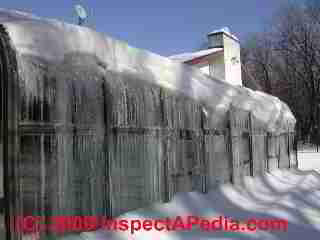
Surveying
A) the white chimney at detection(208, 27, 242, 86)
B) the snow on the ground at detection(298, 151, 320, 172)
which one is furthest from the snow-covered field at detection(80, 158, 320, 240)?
the white chimney at detection(208, 27, 242, 86)

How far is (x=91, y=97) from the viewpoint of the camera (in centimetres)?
439

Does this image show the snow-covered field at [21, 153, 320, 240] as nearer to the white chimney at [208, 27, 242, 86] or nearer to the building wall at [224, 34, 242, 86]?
the white chimney at [208, 27, 242, 86]

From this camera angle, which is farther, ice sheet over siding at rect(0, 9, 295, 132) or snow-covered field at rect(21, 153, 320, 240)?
snow-covered field at rect(21, 153, 320, 240)

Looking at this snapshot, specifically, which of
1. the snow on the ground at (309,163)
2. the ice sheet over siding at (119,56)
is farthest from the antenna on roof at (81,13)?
the snow on the ground at (309,163)

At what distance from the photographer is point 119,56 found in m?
5.21

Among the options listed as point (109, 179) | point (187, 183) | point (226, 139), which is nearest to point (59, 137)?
point (109, 179)

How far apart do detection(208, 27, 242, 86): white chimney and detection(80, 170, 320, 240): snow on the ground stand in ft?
26.2

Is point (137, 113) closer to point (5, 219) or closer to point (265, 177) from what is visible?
point (5, 219)

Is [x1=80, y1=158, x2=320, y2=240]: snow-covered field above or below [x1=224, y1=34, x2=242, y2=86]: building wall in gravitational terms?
below

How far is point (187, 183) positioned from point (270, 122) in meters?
5.19

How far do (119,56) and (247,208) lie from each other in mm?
3238

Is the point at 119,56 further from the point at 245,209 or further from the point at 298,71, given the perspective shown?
the point at 298,71

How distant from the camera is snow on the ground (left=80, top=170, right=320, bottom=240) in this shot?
15.6 feet

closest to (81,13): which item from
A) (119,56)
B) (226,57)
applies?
(119,56)
